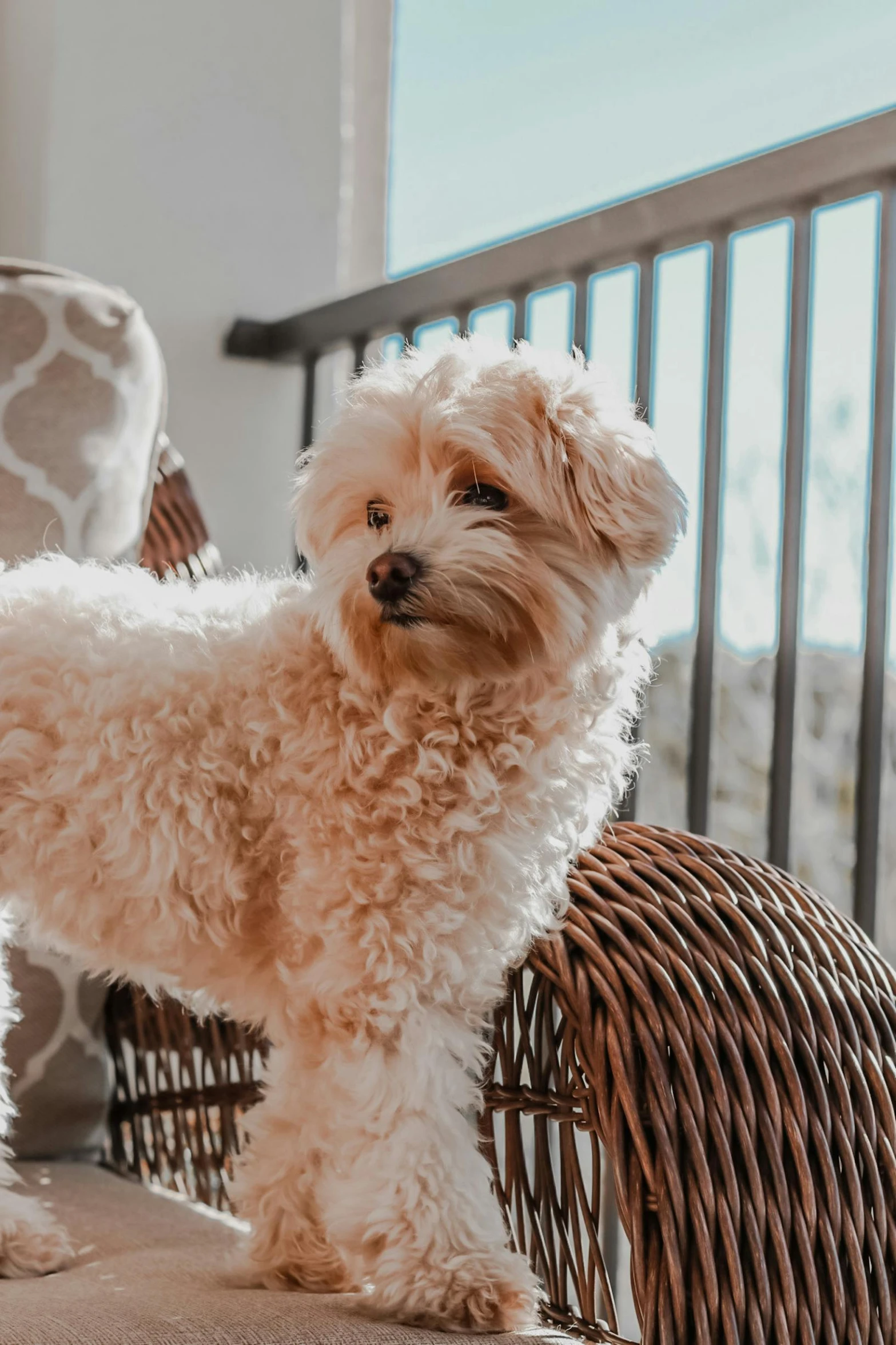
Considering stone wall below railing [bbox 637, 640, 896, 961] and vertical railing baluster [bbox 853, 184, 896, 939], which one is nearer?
vertical railing baluster [bbox 853, 184, 896, 939]

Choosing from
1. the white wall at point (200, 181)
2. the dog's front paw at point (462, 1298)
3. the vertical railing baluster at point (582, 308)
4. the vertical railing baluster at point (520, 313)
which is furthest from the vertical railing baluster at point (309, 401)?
the dog's front paw at point (462, 1298)

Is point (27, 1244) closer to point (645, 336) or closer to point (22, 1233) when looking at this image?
point (22, 1233)

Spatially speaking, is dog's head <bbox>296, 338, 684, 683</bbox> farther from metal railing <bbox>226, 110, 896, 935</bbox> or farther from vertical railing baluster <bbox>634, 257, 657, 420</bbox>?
vertical railing baluster <bbox>634, 257, 657, 420</bbox>

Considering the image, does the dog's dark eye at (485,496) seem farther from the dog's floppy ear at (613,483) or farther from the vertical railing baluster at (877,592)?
the vertical railing baluster at (877,592)

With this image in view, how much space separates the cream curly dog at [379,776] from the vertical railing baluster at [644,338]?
707mm

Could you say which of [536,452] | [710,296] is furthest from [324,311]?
[536,452]

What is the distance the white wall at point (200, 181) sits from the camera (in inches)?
84.7

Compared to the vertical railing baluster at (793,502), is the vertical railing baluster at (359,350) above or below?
above

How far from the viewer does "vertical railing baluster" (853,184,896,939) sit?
1.43 meters

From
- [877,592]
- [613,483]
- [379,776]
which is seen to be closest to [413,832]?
[379,776]

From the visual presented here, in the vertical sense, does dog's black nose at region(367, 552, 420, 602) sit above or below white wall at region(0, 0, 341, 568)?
below

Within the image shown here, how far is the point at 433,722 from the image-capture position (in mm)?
992

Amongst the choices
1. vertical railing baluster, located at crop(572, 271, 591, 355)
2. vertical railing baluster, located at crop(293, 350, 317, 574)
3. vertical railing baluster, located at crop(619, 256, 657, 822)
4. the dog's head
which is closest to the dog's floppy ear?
the dog's head

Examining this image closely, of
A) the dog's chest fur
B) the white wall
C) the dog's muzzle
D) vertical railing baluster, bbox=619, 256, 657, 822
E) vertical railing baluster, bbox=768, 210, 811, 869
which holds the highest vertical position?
the white wall
